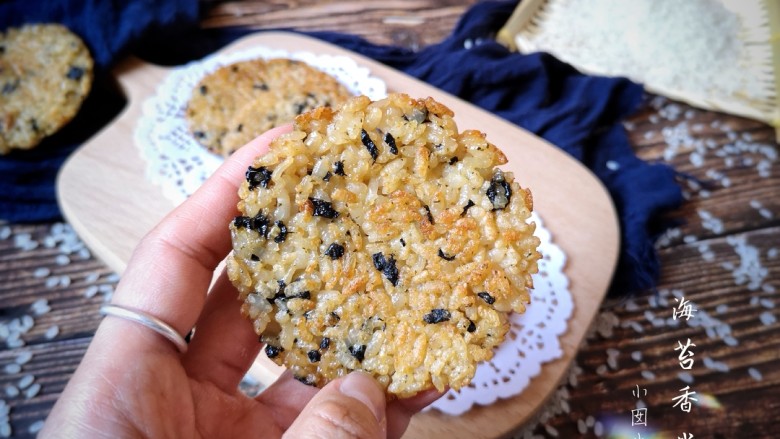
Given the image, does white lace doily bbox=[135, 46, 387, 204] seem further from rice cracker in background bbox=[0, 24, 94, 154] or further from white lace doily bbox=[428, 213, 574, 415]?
white lace doily bbox=[428, 213, 574, 415]

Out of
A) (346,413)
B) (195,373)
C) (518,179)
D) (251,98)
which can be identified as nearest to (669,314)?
(518,179)

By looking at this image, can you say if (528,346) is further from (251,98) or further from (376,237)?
(251,98)

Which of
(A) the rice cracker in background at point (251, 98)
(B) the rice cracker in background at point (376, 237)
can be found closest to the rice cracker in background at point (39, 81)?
(A) the rice cracker in background at point (251, 98)

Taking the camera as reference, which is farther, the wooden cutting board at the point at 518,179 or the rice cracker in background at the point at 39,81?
the rice cracker in background at the point at 39,81

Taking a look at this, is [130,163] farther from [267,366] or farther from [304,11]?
[304,11]

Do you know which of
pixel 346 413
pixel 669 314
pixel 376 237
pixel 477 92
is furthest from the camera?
pixel 477 92

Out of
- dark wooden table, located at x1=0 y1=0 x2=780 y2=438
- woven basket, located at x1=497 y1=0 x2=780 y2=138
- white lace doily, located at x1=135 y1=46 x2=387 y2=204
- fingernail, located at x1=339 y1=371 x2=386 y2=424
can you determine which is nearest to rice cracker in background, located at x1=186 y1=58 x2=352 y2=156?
white lace doily, located at x1=135 y1=46 x2=387 y2=204

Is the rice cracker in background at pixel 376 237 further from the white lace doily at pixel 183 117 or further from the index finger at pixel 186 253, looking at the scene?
the white lace doily at pixel 183 117
